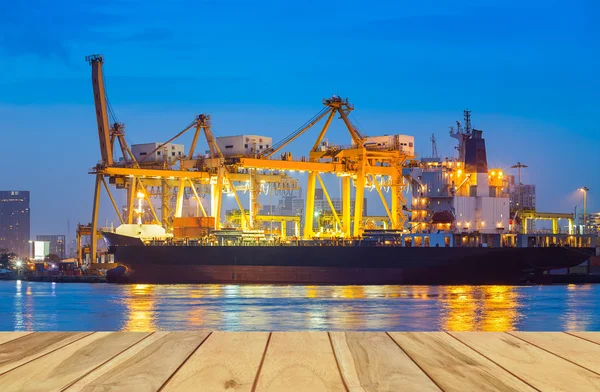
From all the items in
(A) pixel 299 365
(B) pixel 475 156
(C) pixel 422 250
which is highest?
(B) pixel 475 156

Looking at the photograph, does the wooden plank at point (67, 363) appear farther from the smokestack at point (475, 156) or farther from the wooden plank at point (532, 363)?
the smokestack at point (475, 156)

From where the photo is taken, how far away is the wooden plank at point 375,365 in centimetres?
284

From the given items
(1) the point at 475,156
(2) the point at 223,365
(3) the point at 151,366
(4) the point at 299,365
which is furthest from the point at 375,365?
(1) the point at 475,156

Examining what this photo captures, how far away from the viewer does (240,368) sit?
10.3 feet

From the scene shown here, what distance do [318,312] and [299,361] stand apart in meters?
27.6

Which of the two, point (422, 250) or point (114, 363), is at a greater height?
point (114, 363)

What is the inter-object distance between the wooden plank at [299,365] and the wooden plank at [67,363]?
2.40 ft

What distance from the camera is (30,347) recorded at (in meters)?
3.54

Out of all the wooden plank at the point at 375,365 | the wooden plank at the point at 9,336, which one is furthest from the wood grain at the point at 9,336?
the wooden plank at the point at 375,365

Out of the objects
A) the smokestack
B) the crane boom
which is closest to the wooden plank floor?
the smokestack

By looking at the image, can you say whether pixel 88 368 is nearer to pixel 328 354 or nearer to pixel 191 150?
pixel 328 354

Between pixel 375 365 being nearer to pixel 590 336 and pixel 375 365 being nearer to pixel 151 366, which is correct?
pixel 151 366

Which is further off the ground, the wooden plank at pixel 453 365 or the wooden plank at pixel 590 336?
the wooden plank at pixel 590 336

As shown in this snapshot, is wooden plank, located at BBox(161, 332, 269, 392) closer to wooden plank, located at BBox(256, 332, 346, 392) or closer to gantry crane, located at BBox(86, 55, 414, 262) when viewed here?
wooden plank, located at BBox(256, 332, 346, 392)
